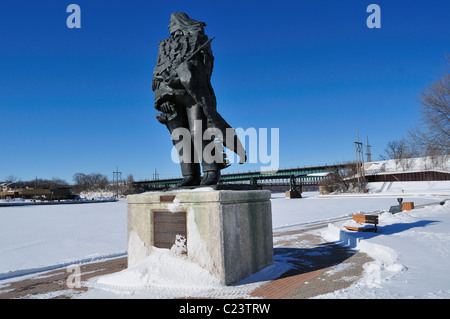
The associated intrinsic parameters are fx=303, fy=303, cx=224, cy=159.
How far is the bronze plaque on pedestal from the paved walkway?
4.29ft

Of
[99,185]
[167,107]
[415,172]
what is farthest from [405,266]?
[99,185]

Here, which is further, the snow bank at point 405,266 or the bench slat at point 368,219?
the bench slat at point 368,219

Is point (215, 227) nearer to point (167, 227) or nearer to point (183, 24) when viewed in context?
point (167, 227)

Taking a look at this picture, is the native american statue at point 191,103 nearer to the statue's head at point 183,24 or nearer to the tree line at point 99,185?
the statue's head at point 183,24

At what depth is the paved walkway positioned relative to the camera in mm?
4273

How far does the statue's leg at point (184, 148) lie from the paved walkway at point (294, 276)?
7.54ft

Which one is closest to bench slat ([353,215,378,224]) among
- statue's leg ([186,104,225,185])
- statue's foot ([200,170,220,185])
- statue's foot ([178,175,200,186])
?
statue's leg ([186,104,225,185])

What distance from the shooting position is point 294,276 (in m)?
5.01

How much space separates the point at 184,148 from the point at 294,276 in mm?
3081

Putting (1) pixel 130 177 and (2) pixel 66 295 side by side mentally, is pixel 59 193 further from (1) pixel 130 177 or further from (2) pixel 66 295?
(2) pixel 66 295

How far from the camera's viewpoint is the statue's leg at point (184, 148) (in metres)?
6.00

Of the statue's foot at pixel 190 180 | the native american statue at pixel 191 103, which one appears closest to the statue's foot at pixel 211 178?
the native american statue at pixel 191 103

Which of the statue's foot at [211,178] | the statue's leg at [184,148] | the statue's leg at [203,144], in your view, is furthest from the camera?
the statue's leg at [184,148]
